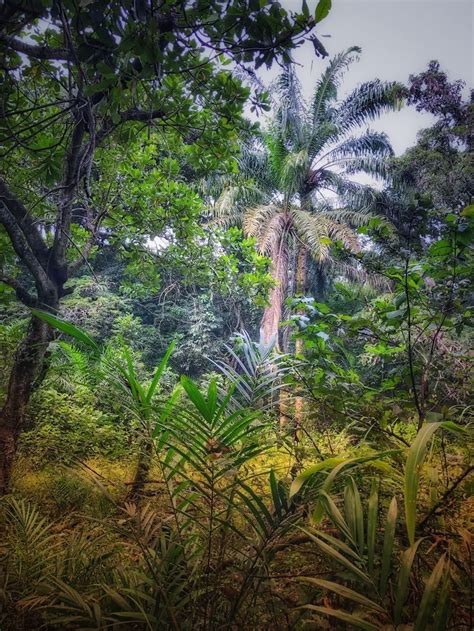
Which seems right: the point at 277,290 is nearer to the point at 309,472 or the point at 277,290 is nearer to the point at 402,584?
the point at 309,472

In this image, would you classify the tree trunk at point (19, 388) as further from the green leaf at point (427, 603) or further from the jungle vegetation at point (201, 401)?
the green leaf at point (427, 603)

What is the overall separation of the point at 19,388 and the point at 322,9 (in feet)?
9.85

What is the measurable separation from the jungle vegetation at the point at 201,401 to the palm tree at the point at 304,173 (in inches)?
189

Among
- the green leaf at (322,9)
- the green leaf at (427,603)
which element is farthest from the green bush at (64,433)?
the green leaf at (322,9)

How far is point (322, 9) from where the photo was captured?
1.16 meters

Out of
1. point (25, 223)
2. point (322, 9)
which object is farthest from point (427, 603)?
point (25, 223)

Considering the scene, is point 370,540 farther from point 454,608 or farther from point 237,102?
point 237,102

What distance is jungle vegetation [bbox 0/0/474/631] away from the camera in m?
0.90

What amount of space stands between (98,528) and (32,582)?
2.39 feet

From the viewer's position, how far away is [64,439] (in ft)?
11.9

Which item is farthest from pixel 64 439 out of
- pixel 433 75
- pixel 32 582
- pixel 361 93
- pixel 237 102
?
pixel 361 93

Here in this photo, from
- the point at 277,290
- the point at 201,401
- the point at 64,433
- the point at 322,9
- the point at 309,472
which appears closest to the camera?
the point at 309,472

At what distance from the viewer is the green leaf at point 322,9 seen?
1.14 meters

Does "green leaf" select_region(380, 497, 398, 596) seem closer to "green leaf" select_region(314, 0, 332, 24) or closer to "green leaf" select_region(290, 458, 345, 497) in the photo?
"green leaf" select_region(290, 458, 345, 497)
